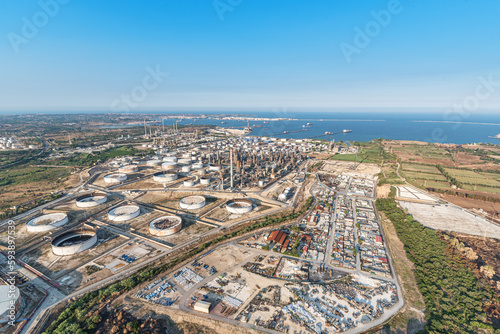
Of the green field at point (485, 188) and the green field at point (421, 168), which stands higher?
the green field at point (421, 168)

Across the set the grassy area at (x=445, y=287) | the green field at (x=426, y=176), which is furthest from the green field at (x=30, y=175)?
the green field at (x=426, y=176)

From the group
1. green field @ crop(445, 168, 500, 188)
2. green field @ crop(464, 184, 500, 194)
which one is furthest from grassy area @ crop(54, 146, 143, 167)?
green field @ crop(445, 168, 500, 188)

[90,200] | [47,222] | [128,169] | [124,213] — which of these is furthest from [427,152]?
[47,222]

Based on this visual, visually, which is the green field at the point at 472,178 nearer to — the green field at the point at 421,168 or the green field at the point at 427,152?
the green field at the point at 421,168

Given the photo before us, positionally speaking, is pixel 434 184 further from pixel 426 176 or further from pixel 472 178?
pixel 472 178

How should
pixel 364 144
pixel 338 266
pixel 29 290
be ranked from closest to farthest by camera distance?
pixel 29 290 → pixel 338 266 → pixel 364 144

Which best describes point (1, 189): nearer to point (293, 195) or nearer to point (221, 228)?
point (221, 228)

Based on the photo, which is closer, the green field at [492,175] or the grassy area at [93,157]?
the green field at [492,175]

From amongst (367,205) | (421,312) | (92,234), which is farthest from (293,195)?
(92,234)
